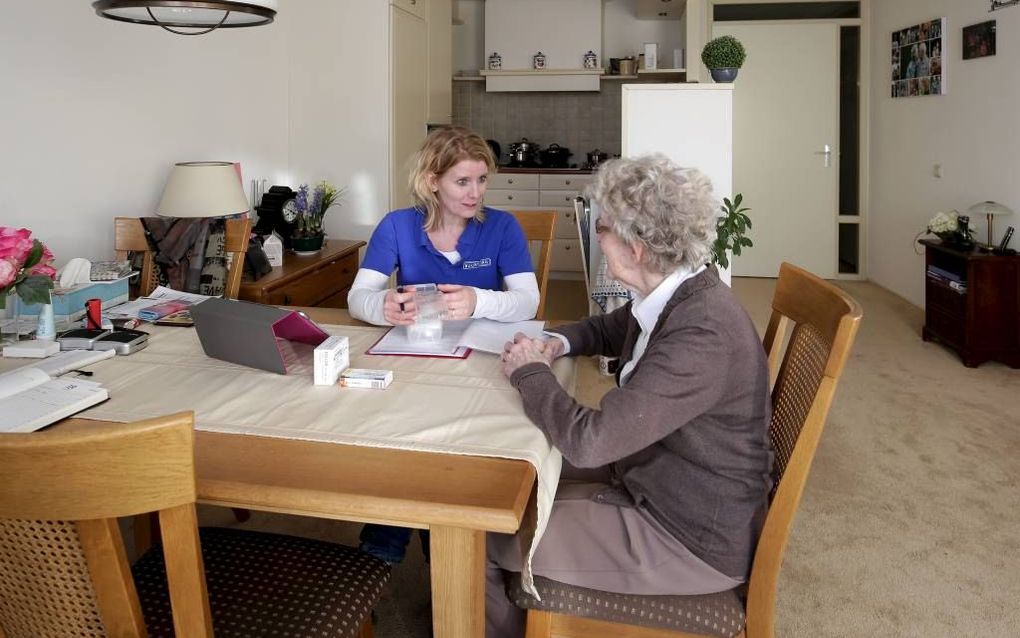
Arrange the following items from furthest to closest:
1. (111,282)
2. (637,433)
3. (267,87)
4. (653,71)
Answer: (653,71) → (267,87) → (111,282) → (637,433)

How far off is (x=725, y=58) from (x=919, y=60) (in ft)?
6.96

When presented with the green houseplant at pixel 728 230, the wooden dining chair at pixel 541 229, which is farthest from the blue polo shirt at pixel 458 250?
the green houseplant at pixel 728 230

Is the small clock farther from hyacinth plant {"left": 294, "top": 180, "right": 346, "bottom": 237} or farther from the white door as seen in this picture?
the white door

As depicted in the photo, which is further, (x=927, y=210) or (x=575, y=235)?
(x=575, y=235)

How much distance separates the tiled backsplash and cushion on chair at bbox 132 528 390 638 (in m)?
5.97

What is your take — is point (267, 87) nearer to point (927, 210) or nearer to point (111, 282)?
point (111, 282)

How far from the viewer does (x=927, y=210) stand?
5.58 m

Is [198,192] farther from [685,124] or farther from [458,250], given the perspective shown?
[685,124]

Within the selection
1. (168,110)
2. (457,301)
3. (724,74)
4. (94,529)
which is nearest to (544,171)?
(724,74)

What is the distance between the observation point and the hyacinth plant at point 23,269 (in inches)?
63.3

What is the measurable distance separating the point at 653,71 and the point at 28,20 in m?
4.75

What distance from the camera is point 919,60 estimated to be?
18.5 ft

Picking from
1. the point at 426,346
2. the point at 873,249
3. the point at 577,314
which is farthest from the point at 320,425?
the point at 873,249

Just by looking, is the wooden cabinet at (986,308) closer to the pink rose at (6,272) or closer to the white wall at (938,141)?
the white wall at (938,141)
